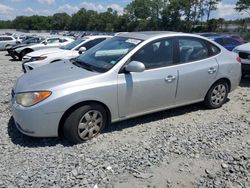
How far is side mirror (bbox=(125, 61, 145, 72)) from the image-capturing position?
391cm

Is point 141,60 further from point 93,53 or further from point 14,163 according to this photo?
point 14,163

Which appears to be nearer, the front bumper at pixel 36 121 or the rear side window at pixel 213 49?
the front bumper at pixel 36 121

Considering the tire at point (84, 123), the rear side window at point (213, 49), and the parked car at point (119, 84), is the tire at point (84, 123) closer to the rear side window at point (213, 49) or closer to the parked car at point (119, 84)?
the parked car at point (119, 84)

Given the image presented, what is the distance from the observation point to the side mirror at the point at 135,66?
12.8ft

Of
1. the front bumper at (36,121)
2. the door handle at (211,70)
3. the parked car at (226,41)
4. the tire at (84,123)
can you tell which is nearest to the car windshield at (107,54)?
the tire at (84,123)

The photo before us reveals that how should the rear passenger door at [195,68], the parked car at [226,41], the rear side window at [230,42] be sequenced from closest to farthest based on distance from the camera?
the rear passenger door at [195,68] < the parked car at [226,41] < the rear side window at [230,42]

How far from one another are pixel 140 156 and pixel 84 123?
0.94 meters

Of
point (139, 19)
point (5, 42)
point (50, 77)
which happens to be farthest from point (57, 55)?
point (139, 19)

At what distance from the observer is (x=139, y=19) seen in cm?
7988

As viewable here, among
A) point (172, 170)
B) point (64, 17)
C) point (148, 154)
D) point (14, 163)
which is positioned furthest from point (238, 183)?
point (64, 17)

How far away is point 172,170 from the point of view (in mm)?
3309

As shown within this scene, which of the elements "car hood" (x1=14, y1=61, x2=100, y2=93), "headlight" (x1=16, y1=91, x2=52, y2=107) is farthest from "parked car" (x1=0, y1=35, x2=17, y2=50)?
"headlight" (x1=16, y1=91, x2=52, y2=107)

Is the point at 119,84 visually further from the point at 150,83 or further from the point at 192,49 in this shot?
the point at 192,49

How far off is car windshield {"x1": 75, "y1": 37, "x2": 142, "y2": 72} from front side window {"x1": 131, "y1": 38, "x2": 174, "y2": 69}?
0.18 m
